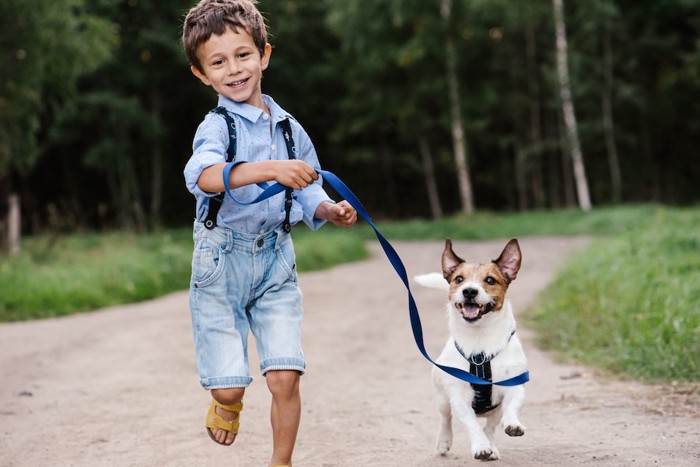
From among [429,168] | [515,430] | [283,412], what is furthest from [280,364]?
[429,168]

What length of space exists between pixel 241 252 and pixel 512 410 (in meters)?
1.41

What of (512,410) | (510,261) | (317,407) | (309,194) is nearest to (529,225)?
(317,407)

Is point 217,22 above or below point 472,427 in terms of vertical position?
above

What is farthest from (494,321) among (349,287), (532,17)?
(532,17)

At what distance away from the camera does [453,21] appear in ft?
95.3

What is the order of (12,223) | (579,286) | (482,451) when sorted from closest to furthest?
(482,451) < (579,286) < (12,223)

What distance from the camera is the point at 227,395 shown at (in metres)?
3.64

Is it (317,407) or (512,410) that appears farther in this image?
(317,407)

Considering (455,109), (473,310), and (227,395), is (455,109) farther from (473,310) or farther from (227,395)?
(227,395)

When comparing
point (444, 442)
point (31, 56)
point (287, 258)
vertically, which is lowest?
point (444, 442)

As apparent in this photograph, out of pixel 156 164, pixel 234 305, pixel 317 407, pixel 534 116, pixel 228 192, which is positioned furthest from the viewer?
pixel 534 116

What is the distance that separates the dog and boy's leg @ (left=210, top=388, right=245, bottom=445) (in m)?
0.99

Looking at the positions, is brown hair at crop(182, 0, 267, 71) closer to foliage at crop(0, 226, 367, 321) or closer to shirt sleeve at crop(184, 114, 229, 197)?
Result: shirt sleeve at crop(184, 114, 229, 197)

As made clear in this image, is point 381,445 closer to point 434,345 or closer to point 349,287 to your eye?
point 434,345
